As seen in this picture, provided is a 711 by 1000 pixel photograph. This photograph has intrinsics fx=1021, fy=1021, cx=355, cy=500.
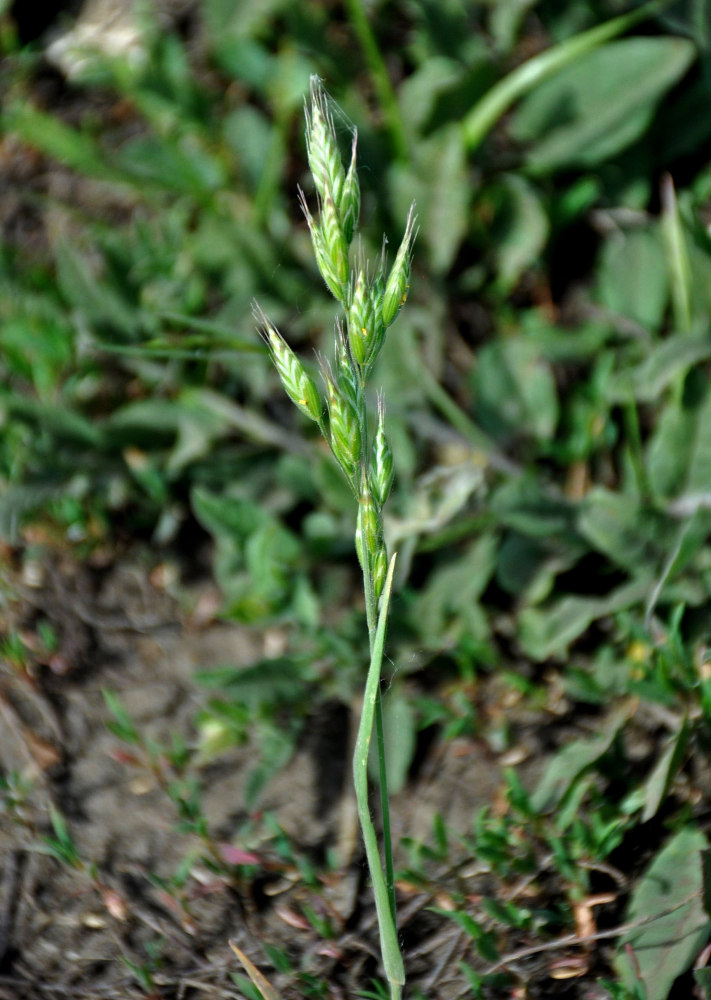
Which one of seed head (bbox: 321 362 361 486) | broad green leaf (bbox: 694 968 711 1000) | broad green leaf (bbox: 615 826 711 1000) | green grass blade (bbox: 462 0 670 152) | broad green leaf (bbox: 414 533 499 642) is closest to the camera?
seed head (bbox: 321 362 361 486)

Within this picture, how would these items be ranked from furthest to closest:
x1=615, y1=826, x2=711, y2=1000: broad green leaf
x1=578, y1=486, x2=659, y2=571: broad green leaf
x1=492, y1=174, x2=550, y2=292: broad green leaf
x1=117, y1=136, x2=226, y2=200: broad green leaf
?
x1=117, y1=136, x2=226, y2=200: broad green leaf, x1=492, y1=174, x2=550, y2=292: broad green leaf, x1=578, y1=486, x2=659, y2=571: broad green leaf, x1=615, y1=826, x2=711, y2=1000: broad green leaf

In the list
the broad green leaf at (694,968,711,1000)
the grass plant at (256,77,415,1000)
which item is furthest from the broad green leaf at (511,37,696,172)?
the broad green leaf at (694,968,711,1000)

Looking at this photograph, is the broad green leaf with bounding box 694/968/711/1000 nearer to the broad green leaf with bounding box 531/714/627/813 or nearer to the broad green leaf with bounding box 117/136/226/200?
the broad green leaf with bounding box 531/714/627/813

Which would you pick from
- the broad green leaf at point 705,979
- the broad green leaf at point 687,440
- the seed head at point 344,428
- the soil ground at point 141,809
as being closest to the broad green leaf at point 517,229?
the broad green leaf at point 687,440

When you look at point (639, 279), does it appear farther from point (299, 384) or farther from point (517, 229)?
point (299, 384)

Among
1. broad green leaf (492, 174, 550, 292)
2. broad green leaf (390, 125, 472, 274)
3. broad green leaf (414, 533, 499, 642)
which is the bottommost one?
broad green leaf (414, 533, 499, 642)

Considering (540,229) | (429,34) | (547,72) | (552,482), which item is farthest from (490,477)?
(429,34)

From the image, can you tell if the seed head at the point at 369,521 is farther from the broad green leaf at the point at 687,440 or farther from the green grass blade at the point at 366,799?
the broad green leaf at the point at 687,440

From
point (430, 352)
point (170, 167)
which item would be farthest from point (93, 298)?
point (430, 352)
